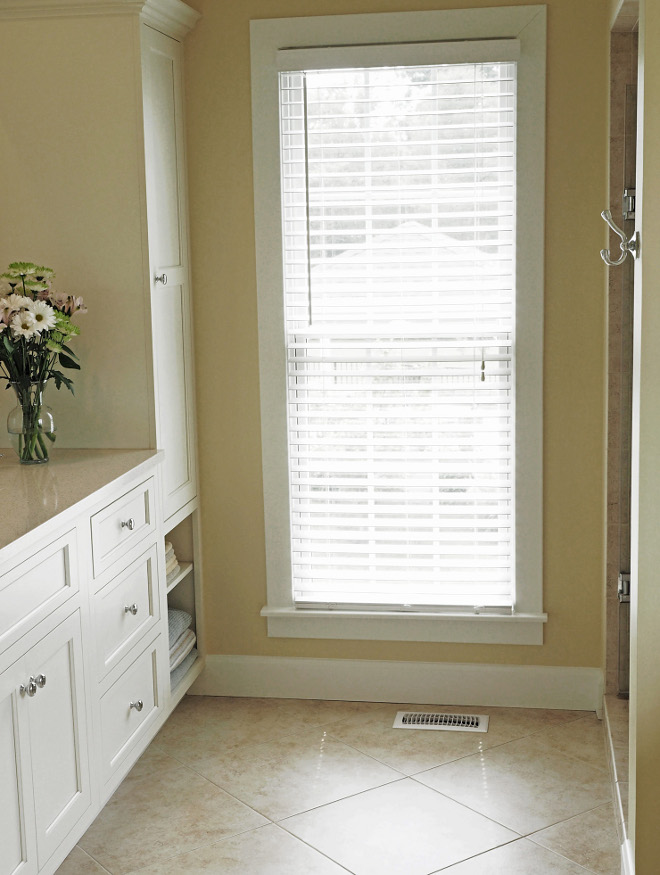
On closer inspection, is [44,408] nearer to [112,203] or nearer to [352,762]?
[112,203]

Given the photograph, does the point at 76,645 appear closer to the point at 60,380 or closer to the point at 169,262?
the point at 60,380

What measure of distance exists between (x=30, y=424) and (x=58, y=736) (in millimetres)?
874

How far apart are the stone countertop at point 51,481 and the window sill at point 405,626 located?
88 centimetres

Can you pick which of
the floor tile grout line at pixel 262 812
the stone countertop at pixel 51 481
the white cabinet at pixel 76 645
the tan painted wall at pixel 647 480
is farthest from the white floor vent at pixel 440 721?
the stone countertop at pixel 51 481

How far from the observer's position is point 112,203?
2973 millimetres

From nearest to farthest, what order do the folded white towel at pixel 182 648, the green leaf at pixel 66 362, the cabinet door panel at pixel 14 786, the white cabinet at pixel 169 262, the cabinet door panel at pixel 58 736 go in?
1. the cabinet door panel at pixel 14 786
2. the cabinet door panel at pixel 58 736
3. the green leaf at pixel 66 362
4. the white cabinet at pixel 169 262
5. the folded white towel at pixel 182 648

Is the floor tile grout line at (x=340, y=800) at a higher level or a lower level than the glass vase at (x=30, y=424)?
lower

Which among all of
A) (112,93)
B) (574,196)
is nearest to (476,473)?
(574,196)

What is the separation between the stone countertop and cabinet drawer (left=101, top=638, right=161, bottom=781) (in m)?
0.53

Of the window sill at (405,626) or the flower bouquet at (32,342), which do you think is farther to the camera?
the window sill at (405,626)

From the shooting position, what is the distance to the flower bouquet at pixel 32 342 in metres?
2.66

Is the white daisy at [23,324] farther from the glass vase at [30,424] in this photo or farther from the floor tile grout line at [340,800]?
the floor tile grout line at [340,800]

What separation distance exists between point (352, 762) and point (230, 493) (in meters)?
0.97

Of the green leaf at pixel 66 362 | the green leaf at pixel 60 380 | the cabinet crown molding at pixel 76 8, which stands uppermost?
the cabinet crown molding at pixel 76 8
